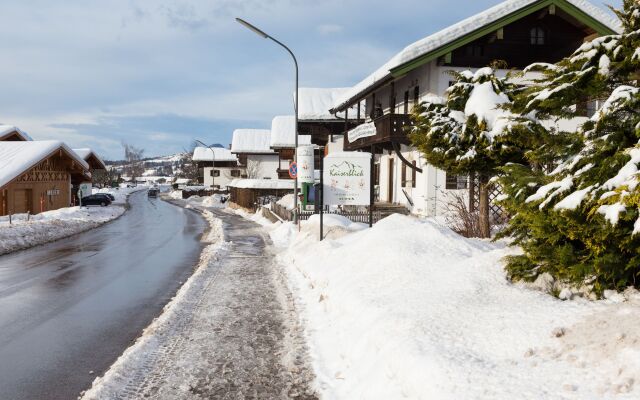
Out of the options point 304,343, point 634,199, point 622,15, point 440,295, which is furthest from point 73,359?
point 622,15

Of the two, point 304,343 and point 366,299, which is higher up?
point 366,299

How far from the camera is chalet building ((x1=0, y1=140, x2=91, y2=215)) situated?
29.7 m

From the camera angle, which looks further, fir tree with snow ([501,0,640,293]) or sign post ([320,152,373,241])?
sign post ([320,152,373,241])

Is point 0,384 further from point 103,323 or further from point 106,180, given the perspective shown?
point 106,180

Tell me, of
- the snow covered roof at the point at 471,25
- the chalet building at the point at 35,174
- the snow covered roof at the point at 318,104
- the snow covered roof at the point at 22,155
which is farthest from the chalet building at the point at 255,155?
the snow covered roof at the point at 471,25

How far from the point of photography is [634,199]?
13.6 ft

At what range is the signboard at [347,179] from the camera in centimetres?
1385

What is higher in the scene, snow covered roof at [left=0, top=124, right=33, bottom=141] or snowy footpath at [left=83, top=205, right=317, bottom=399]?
snow covered roof at [left=0, top=124, right=33, bottom=141]

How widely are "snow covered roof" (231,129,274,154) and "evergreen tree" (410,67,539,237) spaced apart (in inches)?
2187

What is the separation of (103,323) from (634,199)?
727 cm

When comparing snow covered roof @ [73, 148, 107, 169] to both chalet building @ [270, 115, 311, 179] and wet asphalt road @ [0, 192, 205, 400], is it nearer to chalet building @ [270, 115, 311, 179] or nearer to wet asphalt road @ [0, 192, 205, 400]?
chalet building @ [270, 115, 311, 179]

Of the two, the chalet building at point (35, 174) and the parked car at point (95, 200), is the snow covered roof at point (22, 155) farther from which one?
the parked car at point (95, 200)

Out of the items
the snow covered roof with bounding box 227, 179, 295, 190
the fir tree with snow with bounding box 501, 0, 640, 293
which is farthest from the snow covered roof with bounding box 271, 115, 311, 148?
the fir tree with snow with bounding box 501, 0, 640, 293

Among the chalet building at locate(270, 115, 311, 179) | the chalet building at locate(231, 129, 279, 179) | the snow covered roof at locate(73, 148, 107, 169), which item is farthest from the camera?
the chalet building at locate(231, 129, 279, 179)
